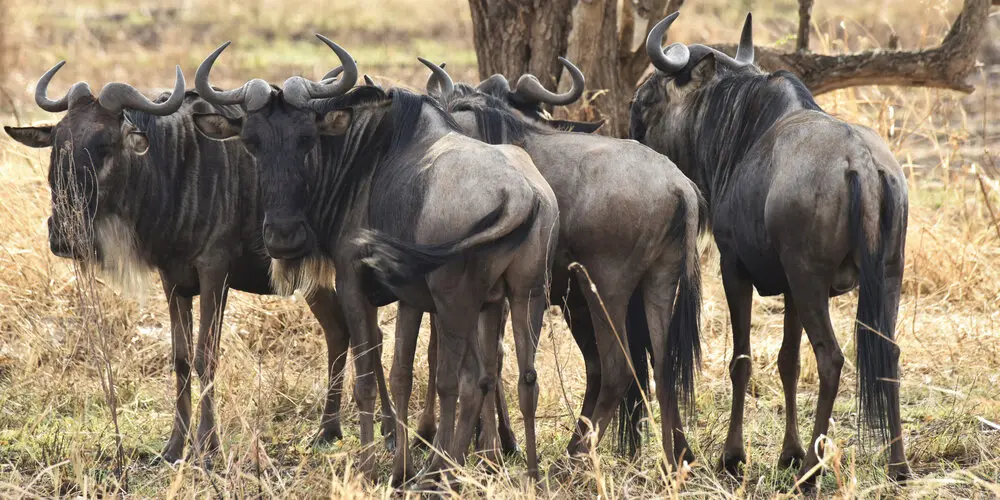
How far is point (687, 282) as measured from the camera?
15.0ft

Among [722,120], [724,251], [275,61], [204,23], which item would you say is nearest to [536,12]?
[722,120]

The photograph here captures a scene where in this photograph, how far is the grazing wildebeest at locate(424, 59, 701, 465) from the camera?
4469 millimetres

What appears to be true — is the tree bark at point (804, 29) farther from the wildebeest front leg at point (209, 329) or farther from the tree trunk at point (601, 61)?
the wildebeest front leg at point (209, 329)

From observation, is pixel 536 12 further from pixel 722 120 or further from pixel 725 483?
pixel 725 483

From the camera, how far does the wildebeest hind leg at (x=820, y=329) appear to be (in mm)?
4492

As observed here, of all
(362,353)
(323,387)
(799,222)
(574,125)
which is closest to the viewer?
(799,222)

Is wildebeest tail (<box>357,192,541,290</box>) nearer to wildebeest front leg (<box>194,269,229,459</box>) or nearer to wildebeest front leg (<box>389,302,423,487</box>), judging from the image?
wildebeest front leg (<box>389,302,423,487</box>)

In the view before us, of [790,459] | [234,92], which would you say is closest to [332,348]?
[234,92]

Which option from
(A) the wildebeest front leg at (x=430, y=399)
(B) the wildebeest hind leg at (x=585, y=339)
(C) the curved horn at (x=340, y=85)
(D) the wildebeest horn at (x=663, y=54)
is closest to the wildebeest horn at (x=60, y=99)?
(C) the curved horn at (x=340, y=85)

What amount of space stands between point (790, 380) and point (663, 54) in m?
1.54

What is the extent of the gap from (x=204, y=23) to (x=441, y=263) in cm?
1571

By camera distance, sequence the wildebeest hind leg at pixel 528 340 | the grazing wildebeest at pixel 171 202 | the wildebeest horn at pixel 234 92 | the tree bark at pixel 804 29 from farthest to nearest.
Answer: the tree bark at pixel 804 29, the grazing wildebeest at pixel 171 202, the wildebeest horn at pixel 234 92, the wildebeest hind leg at pixel 528 340

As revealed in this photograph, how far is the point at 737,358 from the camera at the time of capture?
4879 mm

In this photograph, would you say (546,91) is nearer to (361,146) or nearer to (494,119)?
(494,119)
